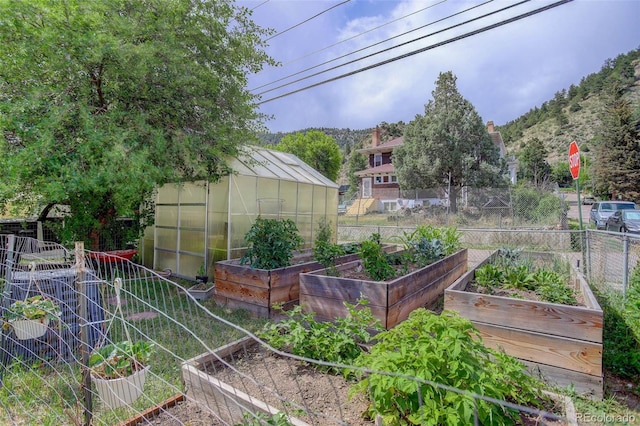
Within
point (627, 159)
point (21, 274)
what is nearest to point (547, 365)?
point (21, 274)

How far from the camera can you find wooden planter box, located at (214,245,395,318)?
4441 mm

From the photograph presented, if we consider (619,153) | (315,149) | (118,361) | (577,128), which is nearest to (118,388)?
(118,361)

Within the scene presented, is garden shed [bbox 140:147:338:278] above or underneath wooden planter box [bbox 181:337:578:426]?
above

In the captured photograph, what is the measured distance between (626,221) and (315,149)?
18.6 m

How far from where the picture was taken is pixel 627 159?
24.0m

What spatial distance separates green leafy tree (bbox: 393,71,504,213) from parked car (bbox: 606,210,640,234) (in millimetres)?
4609

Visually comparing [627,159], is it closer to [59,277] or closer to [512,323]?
[512,323]

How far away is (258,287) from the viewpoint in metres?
4.50

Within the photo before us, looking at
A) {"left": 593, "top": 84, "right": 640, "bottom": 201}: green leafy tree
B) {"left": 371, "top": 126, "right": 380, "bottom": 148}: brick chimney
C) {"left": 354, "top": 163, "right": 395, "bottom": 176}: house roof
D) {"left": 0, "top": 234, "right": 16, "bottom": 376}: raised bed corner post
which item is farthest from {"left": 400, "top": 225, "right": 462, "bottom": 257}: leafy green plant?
{"left": 593, "top": 84, "right": 640, "bottom": 201}: green leafy tree

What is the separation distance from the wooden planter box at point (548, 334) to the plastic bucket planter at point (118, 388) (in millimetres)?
2524

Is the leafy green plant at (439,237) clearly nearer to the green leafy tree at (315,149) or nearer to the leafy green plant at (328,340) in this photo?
the leafy green plant at (328,340)

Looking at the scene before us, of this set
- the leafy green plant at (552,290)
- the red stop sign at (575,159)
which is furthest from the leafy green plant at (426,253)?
the red stop sign at (575,159)

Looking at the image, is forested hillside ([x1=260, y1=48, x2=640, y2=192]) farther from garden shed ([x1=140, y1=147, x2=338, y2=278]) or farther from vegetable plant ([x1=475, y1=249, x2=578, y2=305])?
vegetable plant ([x1=475, y1=249, x2=578, y2=305])

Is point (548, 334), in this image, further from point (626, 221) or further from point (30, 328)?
point (626, 221)
